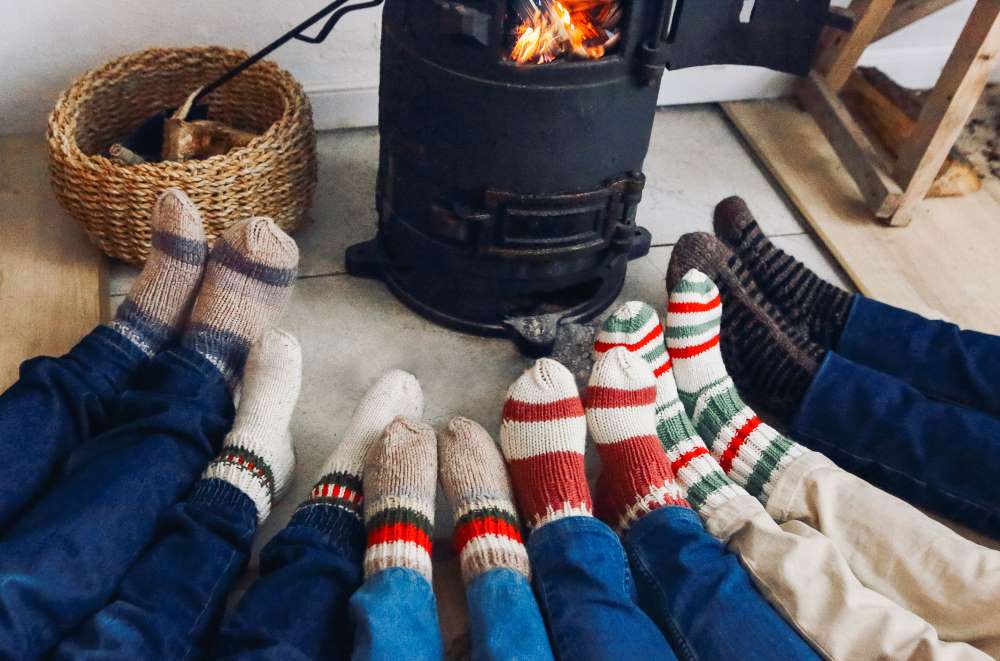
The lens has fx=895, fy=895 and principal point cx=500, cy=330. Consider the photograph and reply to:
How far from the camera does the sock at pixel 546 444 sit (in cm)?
116

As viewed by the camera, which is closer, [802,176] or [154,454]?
[154,454]

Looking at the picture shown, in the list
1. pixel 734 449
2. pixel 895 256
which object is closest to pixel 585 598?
pixel 734 449

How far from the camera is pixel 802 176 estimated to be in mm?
1960

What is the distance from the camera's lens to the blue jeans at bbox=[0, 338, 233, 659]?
0.92 metres

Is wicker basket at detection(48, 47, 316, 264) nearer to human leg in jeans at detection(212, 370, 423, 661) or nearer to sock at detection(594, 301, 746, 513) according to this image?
human leg in jeans at detection(212, 370, 423, 661)

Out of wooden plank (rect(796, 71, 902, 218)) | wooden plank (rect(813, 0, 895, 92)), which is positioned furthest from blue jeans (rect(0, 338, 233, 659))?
wooden plank (rect(813, 0, 895, 92))

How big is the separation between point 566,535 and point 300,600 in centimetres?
32

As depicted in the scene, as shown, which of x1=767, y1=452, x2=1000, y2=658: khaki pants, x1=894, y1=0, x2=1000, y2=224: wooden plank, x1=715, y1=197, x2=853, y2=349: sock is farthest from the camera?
x1=894, y1=0, x2=1000, y2=224: wooden plank

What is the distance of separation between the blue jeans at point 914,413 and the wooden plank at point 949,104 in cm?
50

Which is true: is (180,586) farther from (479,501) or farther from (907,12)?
(907,12)

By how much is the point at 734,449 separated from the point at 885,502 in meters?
0.21

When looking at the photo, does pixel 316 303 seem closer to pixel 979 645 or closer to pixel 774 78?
pixel 979 645

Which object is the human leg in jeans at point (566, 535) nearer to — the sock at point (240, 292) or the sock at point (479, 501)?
the sock at point (479, 501)

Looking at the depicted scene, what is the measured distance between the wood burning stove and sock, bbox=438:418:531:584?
27 centimetres
